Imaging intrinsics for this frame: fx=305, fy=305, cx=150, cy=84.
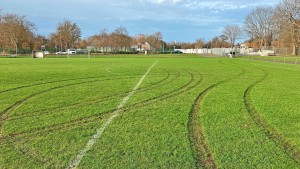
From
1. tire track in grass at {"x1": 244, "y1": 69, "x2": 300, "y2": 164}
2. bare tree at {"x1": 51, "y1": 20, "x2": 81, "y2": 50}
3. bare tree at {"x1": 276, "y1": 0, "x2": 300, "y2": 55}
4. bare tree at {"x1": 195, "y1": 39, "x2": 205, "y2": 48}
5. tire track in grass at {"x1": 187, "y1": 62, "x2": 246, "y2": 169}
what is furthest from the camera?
bare tree at {"x1": 195, "y1": 39, "x2": 205, "y2": 48}

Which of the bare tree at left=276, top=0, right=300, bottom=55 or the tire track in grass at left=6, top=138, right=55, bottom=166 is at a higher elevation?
the bare tree at left=276, top=0, right=300, bottom=55

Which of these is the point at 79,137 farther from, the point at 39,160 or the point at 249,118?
the point at 249,118

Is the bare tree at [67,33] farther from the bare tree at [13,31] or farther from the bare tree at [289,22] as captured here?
the bare tree at [289,22]

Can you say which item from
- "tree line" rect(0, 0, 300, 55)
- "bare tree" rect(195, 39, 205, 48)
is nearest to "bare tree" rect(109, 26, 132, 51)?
"tree line" rect(0, 0, 300, 55)

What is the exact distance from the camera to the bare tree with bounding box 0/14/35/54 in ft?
261

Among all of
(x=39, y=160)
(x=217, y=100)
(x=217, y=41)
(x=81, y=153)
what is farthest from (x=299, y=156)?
(x=217, y=41)

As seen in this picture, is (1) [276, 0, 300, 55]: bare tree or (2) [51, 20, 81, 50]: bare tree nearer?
(1) [276, 0, 300, 55]: bare tree

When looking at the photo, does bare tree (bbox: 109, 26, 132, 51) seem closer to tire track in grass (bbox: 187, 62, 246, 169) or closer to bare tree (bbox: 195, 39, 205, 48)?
bare tree (bbox: 195, 39, 205, 48)

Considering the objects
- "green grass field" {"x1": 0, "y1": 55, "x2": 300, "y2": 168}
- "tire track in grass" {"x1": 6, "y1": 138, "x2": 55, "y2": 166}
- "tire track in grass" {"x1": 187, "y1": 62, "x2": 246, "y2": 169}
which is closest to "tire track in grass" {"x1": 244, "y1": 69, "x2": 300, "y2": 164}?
"green grass field" {"x1": 0, "y1": 55, "x2": 300, "y2": 168}

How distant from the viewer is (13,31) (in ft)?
261

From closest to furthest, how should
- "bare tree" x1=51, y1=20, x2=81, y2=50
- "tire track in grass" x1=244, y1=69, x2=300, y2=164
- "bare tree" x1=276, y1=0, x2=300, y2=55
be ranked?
"tire track in grass" x1=244, y1=69, x2=300, y2=164 < "bare tree" x1=276, y1=0, x2=300, y2=55 < "bare tree" x1=51, y1=20, x2=81, y2=50

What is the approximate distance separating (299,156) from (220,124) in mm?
2102

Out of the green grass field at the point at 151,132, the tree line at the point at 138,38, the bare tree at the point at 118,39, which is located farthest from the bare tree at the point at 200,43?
the green grass field at the point at 151,132

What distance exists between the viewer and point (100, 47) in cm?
11400
